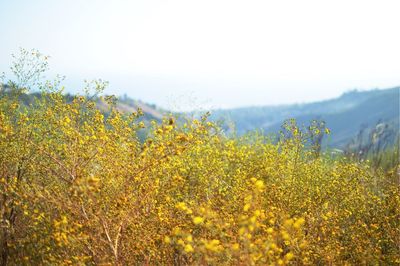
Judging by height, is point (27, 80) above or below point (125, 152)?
above

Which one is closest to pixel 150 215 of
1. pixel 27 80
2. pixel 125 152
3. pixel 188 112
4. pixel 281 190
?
pixel 125 152

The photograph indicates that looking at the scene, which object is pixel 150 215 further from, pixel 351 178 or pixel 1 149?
pixel 351 178

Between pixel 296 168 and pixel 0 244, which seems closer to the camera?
pixel 0 244

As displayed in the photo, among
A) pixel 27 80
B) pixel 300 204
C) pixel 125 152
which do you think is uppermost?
pixel 27 80

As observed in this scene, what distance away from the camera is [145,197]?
11.1m

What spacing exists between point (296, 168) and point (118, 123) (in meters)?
6.34

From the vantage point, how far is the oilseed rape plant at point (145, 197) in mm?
10930

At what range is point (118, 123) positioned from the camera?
13.9 metres

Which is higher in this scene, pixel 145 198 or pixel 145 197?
pixel 145 197

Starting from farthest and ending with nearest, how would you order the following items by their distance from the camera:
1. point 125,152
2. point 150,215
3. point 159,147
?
point 125,152 < point 150,215 < point 159,147

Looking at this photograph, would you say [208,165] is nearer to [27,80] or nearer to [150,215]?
[150,215]

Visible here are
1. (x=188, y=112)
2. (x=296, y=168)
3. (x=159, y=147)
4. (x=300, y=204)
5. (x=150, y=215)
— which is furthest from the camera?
(x=188, y=112)

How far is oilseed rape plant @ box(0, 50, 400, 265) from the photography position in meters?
10.9

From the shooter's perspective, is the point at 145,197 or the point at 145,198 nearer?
the point at 145,197
